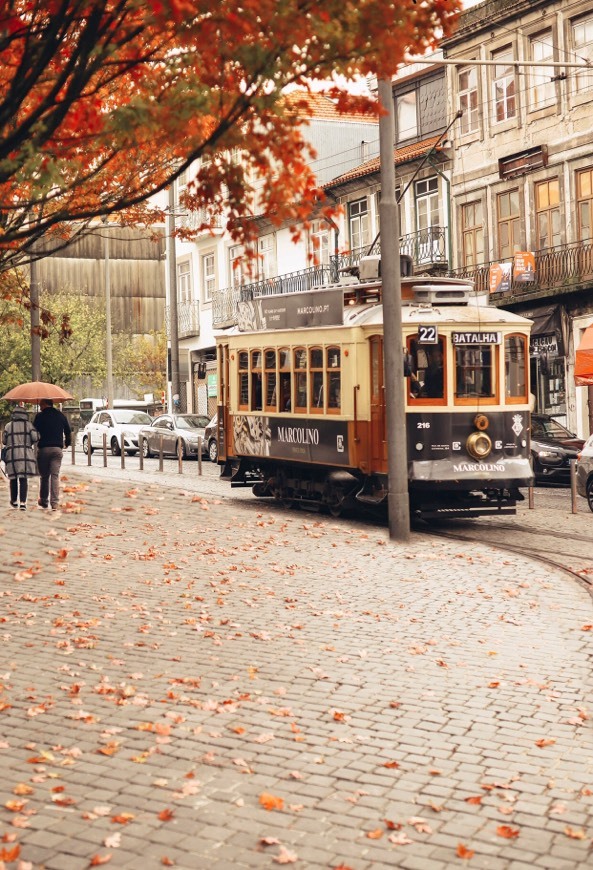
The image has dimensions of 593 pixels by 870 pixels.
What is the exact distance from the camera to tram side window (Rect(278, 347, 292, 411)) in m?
21.6

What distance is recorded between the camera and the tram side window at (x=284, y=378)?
21.6 m

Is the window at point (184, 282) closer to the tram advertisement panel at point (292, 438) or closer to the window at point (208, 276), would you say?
the window at point (208, 276)

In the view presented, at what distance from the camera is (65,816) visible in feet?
19.8

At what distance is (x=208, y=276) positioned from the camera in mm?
55594

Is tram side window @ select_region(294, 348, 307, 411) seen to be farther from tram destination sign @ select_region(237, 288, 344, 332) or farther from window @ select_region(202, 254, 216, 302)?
window @ select_region(202, 254, 216, 302)

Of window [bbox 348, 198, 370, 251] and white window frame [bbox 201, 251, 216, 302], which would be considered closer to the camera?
window [bbox 348, 198, 370, 251]

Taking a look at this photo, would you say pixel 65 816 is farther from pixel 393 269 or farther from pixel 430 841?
pixel 393 269

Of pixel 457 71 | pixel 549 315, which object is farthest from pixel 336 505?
pixel 457 71

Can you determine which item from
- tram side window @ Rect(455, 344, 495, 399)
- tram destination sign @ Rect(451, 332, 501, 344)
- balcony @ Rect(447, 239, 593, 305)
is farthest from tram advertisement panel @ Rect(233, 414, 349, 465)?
balcony @ Rect(447, 239, 593, 305)

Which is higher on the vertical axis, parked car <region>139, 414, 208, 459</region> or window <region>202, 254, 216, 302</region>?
window <region>202, 254, 216, 302</region>

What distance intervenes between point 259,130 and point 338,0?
0.97 m

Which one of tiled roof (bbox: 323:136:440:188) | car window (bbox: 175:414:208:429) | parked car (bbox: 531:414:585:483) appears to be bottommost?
parked car (bbox: 531:414:585:483)

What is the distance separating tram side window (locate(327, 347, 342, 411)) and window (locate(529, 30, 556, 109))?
18.4 m

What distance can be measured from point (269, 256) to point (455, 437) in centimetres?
3326
